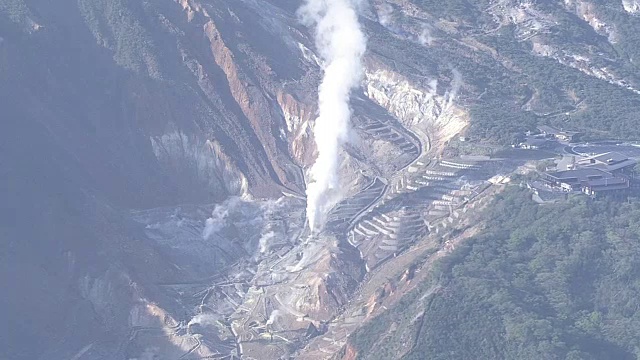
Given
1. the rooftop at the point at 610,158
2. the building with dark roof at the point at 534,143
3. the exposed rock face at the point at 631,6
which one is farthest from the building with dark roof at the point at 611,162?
the exposed rock face at the point at 631,6

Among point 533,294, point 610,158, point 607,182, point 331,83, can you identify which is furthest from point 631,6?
point 533,294

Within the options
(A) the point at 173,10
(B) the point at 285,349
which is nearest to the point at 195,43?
(A) the point at 173,10

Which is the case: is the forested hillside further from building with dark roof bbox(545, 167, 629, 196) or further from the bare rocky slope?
the bare rocky slope

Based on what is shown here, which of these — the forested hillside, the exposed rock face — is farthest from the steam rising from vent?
the exposed rock face

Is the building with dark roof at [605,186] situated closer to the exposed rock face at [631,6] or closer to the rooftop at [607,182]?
the rooftop at [607,182]

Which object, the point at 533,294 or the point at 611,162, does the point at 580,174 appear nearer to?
the point at 611,162

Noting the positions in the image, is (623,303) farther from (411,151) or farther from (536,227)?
(411,151)
